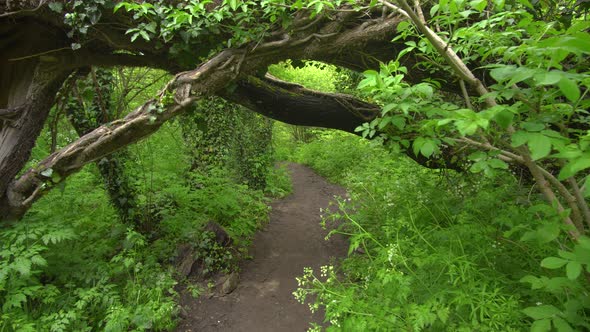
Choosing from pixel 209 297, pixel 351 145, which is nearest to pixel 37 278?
pixel 209 297

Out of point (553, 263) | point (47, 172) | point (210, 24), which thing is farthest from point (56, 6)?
point (553, 263)

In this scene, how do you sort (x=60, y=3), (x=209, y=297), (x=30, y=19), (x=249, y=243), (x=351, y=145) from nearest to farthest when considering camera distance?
1. (x=60, y=3)
2. (x=30, y=19)
3. (x=209, y=297)
4. (x=249, y=243)
5. (x=351, y=145)

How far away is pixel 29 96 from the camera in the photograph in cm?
374

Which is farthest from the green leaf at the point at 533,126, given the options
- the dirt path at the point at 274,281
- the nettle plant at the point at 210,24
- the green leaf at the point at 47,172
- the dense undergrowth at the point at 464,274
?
the green leaf at the point at 47,172

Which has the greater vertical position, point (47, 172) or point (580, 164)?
point (580, 164)

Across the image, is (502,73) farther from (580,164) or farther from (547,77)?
(580,164)

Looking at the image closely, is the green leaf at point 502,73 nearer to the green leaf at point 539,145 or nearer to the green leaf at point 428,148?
the green leaf at point 539,145

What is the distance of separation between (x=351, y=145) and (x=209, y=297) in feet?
29.7

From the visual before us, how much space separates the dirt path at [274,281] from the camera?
4070 mm

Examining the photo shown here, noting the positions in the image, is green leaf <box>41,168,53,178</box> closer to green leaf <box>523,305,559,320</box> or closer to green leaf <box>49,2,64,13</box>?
green leaf <box>49,2,64,13</box>

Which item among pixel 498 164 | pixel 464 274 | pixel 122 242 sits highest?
pixel 498 164

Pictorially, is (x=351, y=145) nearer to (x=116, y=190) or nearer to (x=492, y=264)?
(x=116, y=190)

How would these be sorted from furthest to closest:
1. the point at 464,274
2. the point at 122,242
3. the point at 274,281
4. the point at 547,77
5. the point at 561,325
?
the point at 274,281, the point at 122,242, the point at 464,274, the point at 561,325, the point at 547,77

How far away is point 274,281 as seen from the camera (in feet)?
16.4
